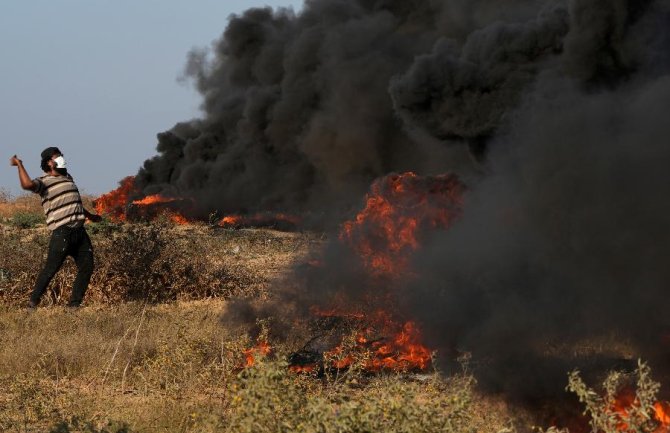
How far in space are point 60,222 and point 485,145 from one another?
13289mm

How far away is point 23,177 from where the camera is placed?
367 inches

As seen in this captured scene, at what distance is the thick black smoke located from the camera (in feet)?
24.4

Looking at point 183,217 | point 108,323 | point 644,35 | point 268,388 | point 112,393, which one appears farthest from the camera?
point 183,217

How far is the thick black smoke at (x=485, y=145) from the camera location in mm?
7430

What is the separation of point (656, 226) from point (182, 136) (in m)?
32.3

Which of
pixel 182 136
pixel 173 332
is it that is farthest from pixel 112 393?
pixel 182 136

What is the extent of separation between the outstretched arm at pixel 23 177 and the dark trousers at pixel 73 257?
0.51 metres

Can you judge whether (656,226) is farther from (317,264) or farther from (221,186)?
(221,186)

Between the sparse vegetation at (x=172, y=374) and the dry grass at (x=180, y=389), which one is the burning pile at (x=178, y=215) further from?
the dry grass at (x=180, y=389)

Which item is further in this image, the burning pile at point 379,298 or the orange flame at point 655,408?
the burning pile at point 379,298

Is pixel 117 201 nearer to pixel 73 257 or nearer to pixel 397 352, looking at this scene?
pixel 73 257

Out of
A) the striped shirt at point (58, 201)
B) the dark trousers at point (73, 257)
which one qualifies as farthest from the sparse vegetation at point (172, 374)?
the striped shirt at point (58, 201)

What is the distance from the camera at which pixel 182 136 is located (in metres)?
38.4

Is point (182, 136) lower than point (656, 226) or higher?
higher
